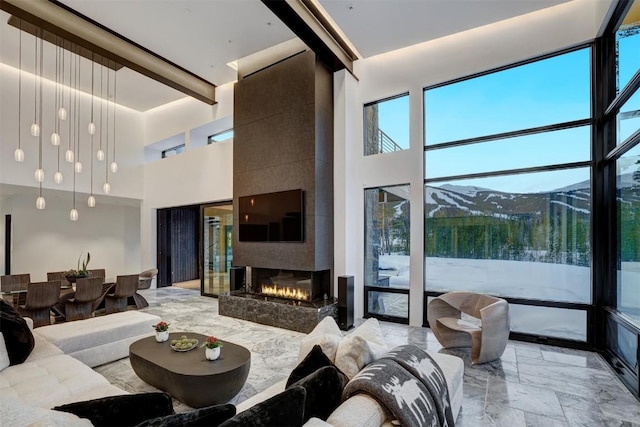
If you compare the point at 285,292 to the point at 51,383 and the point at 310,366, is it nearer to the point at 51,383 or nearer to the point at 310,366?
the point at 51,383

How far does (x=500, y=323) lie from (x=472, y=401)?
1.18 meters

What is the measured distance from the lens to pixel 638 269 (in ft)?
11.1

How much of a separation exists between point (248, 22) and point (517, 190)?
204 inches

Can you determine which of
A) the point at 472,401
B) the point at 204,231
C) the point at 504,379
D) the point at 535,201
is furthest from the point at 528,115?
the point at 204,231

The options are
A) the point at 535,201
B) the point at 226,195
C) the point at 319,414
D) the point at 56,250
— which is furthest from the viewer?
the point at 56,250

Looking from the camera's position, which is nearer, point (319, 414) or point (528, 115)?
point (319, 414)

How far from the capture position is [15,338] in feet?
9.04

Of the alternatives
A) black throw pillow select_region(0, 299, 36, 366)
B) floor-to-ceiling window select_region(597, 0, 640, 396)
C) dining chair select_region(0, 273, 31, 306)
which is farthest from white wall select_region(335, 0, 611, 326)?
dining chair select_region(0, 273, 31, 306)

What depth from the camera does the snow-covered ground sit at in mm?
4320

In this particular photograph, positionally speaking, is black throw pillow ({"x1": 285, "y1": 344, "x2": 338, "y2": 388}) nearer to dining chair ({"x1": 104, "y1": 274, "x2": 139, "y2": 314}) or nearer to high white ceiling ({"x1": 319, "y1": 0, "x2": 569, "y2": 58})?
high white ceiling ({"x1": 319, "y1": 0, "x2": 569, "y2": 58})

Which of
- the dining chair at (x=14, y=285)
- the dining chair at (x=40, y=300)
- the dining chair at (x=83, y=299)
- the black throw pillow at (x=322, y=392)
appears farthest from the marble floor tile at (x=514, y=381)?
the dining chair at (x=14, y=285)

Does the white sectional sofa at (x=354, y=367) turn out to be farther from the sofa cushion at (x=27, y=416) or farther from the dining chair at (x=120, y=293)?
the dining chair at (x=120, y=293)

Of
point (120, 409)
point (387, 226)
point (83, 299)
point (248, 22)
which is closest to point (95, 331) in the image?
point (83, 299)

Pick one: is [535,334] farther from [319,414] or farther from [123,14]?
[123,14]
